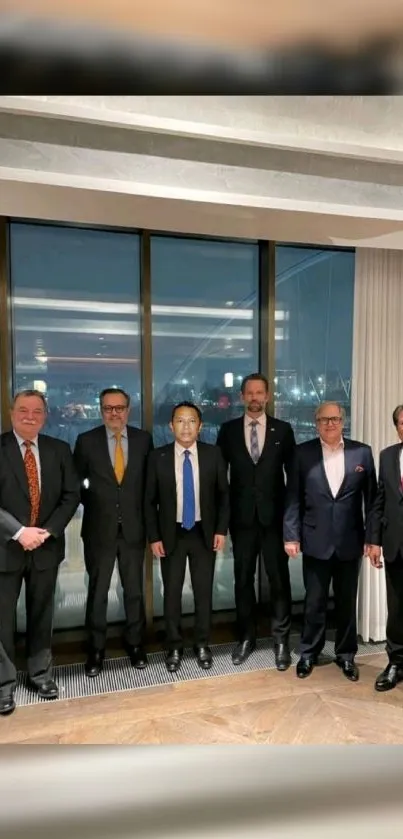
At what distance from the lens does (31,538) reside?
2947 millimetres

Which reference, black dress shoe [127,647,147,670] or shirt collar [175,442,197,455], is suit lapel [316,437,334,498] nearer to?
shirt collar [175,442,197,455]

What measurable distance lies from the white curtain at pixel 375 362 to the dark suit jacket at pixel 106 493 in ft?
Answer: 5.03

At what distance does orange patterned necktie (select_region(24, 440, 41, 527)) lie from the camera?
3.06 meters

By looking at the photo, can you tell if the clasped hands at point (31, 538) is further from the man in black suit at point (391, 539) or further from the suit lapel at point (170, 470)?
the man in black suit at point (391, 539)

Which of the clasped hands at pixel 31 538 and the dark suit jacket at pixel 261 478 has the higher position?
the dark suit jacket at pixel 261 478

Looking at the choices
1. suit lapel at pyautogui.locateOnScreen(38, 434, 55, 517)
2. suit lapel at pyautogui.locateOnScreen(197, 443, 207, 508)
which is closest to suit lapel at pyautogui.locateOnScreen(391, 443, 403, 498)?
suit lapel at pyautogui.locateOnScreen(197, 443, 207, 508)

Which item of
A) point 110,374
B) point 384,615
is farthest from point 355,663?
point 110,374

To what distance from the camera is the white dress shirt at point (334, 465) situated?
3.23m

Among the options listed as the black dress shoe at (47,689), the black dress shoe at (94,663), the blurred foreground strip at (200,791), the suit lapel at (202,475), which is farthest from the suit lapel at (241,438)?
the blurred foreground strip at (200,791)

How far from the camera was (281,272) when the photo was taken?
400 cm

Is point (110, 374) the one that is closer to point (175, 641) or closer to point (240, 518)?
point (240, 518)

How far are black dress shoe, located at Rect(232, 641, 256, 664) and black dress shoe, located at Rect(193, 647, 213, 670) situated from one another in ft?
0.53

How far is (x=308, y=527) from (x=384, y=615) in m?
1.11

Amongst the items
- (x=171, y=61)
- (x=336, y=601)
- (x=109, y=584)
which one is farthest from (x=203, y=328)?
(x=171, y=61)
